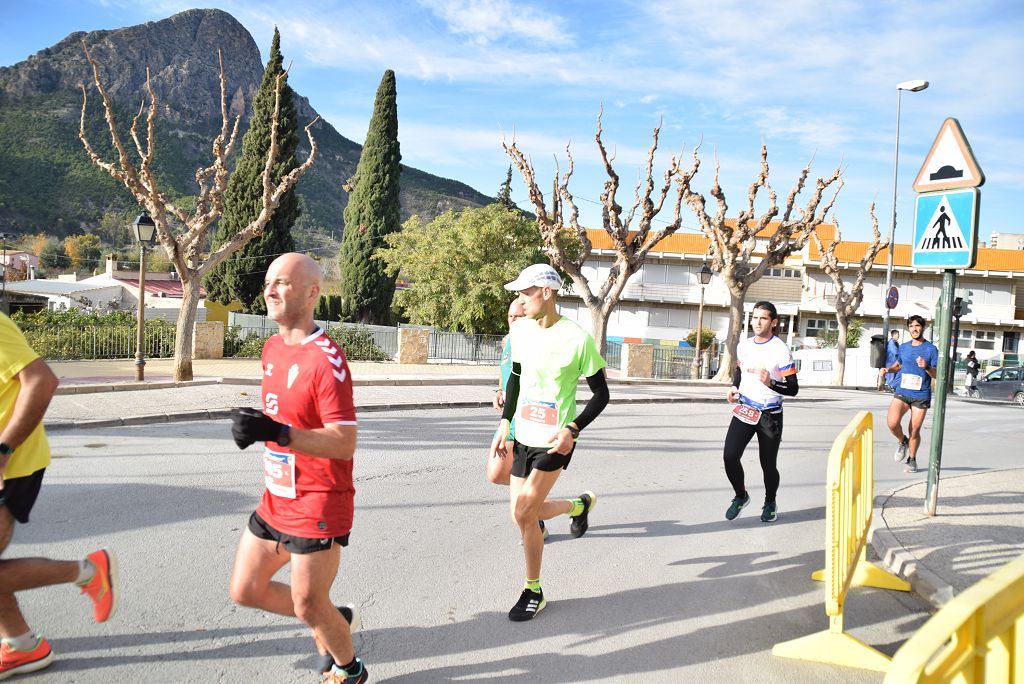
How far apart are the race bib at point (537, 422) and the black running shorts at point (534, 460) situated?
0.04 m

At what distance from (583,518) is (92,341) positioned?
64.0ft

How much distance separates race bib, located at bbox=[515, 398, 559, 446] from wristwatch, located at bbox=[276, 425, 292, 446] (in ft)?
6.25

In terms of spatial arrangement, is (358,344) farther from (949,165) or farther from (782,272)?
(782,272)

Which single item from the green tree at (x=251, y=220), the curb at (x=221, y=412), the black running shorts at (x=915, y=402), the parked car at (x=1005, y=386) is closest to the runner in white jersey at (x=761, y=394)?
the black running shorts at (x=915, y=402)

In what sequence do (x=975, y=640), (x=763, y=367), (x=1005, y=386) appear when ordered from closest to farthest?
(x=975, y=640) < (x=763, y=367) < (x=1005, y=386)

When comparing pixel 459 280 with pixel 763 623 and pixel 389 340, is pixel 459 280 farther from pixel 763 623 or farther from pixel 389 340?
pixel 763 623

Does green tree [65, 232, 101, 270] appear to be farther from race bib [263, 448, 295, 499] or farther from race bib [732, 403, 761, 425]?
race bib [263, 448, 295, 499]

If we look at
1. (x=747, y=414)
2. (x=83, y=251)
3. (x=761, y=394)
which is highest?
(x=83, y=251)

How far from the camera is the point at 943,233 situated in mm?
6188

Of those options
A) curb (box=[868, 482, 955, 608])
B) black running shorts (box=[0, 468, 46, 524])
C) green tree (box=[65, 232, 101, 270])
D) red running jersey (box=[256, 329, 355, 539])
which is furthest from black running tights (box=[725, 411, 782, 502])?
green tree (box=[65, 232, 101, 270])

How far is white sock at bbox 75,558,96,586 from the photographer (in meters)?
3.39

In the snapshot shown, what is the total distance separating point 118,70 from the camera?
11856 cm

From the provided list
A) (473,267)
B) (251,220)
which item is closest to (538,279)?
(473,267)

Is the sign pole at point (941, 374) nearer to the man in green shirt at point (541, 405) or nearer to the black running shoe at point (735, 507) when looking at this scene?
the black running shoe at point (735, 507)
